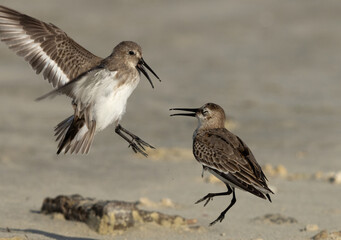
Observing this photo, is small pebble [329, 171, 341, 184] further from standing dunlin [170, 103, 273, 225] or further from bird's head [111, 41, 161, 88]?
bird's head [111, 41, 161, 88]

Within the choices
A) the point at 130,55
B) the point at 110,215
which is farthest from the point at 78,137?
the point at 130,55

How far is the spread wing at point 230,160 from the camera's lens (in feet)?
23.1

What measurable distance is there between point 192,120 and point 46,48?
5.51 m

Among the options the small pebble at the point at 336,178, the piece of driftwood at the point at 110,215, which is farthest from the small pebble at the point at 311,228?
the small pebble at the point at 336,178

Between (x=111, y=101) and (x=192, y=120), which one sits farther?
(x=192, y=120)

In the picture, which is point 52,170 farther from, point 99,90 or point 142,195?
point 99,90

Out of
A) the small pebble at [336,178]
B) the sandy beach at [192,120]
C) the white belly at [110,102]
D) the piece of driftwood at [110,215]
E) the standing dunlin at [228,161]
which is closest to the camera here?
the standing dunlin at [228,161]

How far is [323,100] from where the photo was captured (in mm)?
13836

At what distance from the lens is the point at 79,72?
25.4ft

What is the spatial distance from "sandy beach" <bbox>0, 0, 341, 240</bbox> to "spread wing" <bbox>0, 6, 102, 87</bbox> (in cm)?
157

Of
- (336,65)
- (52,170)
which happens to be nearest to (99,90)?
(52,170)

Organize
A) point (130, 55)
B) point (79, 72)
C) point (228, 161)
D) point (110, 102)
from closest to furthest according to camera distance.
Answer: point (228, 161) → point (110, 102) → point (79, 72) → point (130, 55)

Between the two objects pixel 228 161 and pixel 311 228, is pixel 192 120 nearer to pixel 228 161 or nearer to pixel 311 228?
A: pixel 311 228

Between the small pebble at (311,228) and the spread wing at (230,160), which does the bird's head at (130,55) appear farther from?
the small pebble at (311,228)
